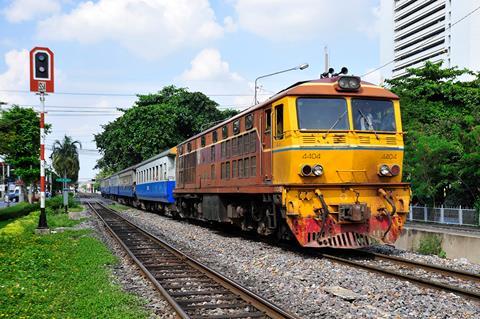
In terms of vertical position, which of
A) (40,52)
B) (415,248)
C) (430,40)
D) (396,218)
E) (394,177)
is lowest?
(415,248)

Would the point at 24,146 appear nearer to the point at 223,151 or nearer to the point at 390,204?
the point at 223,151

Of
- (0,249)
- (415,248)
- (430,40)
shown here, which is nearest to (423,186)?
(415,248)

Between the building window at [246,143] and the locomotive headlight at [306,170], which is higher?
the building window at [246,143]

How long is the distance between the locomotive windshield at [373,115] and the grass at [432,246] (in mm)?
3578

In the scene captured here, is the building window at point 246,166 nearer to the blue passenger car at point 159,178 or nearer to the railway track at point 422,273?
the railway track at point 422,273

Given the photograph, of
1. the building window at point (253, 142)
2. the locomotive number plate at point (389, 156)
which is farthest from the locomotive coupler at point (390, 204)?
the building window at point (253, 142)

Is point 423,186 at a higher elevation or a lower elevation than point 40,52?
lower

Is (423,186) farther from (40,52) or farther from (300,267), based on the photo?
(40,52)

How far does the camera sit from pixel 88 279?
8.54 m

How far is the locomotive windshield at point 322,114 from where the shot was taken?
35.6 feet

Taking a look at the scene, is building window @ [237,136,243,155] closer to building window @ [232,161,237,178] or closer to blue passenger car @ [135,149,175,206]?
building window @ [232,161,237,178]

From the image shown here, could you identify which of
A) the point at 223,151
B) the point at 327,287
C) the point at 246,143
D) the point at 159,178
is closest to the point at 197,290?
the point at 327,287

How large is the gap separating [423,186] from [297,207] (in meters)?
13.6

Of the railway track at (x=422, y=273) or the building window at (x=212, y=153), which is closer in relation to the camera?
the railway track at (x=422, y=273)
